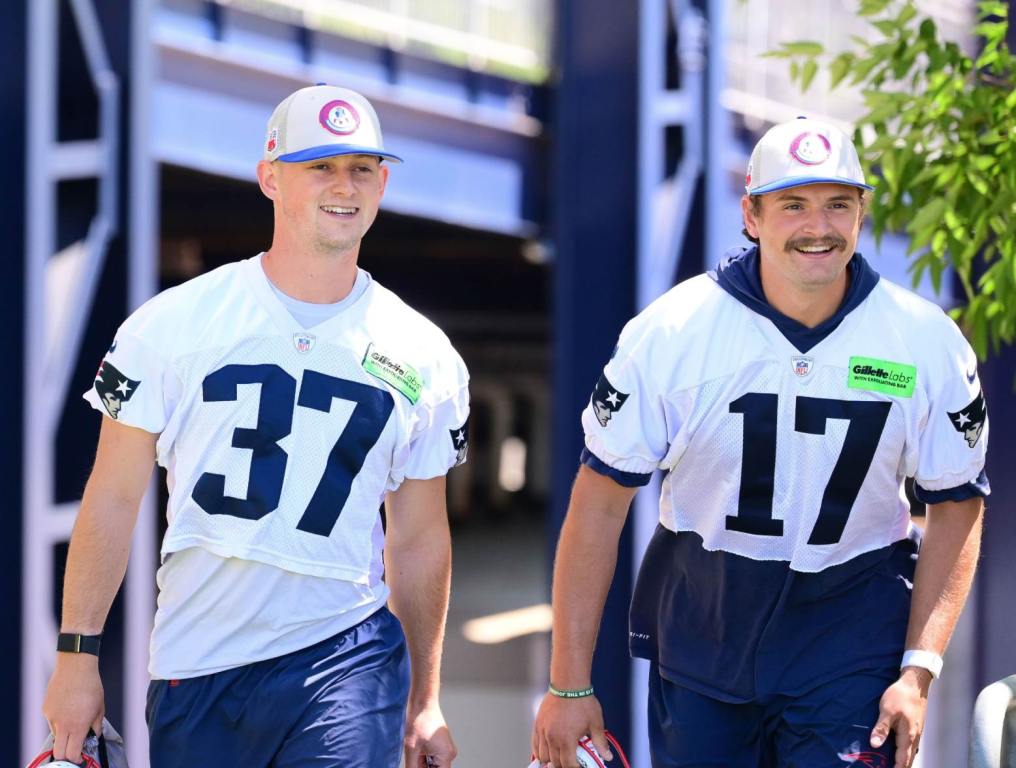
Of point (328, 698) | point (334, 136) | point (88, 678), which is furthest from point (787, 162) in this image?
point (88, 678)

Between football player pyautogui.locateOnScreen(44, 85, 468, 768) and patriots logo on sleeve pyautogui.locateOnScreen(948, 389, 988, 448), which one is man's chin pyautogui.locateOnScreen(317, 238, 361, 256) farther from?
patriots logo on sleeve pyautogui.locateOnScreen(948, 389, 988, 448)

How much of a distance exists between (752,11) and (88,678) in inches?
346

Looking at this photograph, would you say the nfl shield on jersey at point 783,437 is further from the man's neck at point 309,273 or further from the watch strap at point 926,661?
the man's neck at point 309,273

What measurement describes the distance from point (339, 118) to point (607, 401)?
2.95ft

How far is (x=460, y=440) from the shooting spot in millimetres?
3617

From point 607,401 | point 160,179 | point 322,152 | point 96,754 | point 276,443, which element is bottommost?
point 96,754

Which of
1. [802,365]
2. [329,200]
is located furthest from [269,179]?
[802,365]

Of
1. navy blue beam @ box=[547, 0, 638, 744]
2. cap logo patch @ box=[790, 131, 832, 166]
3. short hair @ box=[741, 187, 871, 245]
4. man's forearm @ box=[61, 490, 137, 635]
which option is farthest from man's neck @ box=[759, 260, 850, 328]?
navy blue beam @ box=[547, 0, 638, 744]

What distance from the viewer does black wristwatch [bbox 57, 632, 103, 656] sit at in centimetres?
327

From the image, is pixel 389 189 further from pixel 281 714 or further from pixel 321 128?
pixel 281 714

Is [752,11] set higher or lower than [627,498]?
higher

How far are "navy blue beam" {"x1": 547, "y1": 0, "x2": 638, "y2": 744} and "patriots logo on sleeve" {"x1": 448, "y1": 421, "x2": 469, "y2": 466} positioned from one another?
5121mm

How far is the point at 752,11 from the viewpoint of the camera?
10906mm

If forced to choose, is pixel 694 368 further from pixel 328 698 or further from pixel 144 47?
pixel 144 47
